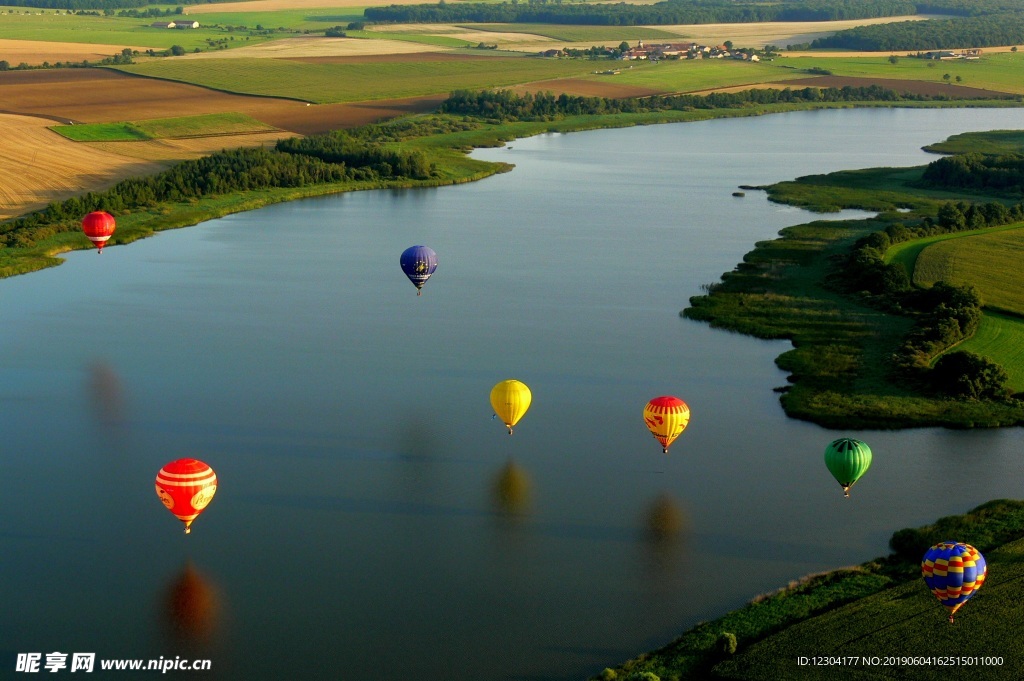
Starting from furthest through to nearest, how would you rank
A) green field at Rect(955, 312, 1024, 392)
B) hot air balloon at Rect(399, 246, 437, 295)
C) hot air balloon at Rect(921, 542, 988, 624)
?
1. hot air balloon at Rect(399, 246, 437, 295)
2. green field at Rect(955, 312, 1024, 392)
3. hot air balloon at Rect(921, 542, 988, 624)

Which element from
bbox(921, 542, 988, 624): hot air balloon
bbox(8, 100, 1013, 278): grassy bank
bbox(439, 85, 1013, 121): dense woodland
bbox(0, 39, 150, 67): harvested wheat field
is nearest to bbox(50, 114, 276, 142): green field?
bbox(8, 100, 1013, 278): grassy bank

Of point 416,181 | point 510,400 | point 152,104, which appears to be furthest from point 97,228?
point 152,104

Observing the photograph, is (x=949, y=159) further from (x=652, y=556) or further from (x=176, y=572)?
(x=176, y=572)

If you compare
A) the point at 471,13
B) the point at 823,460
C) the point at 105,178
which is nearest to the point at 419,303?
the point at 823,460

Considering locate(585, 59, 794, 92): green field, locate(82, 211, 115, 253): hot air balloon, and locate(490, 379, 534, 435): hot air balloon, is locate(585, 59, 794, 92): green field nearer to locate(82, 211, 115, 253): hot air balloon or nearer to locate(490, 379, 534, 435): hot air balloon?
locate(82, 211, 115, 253): hot air balloon

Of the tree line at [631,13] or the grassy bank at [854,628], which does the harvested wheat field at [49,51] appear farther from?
the grassy bank at [854,628]

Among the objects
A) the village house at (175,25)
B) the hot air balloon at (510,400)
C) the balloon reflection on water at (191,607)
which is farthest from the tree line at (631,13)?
the balloon reflection on water at (191,607)
